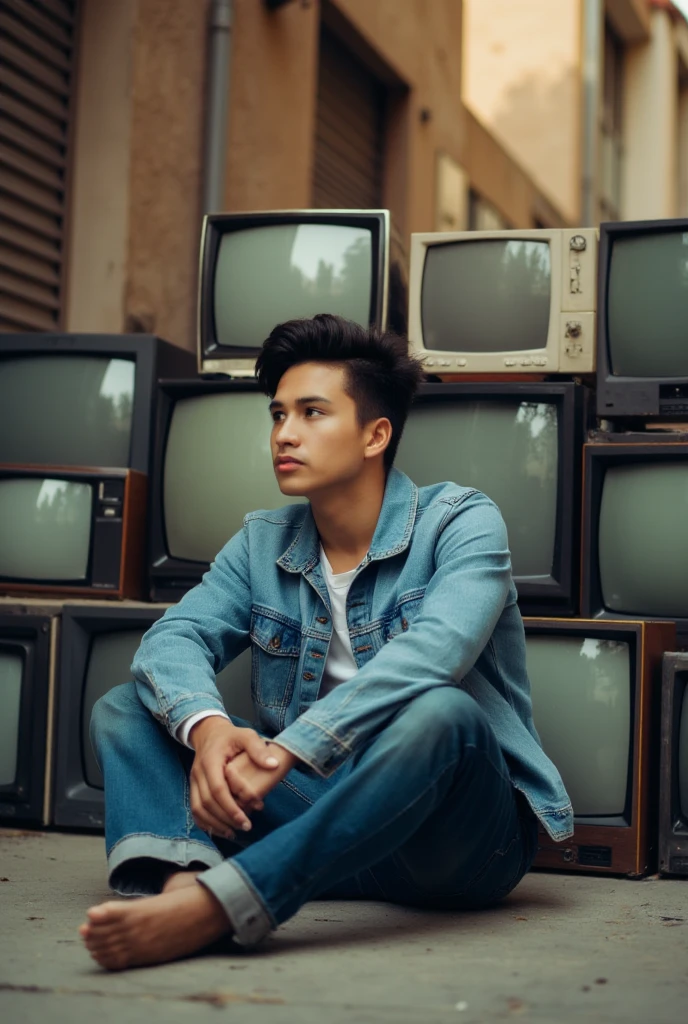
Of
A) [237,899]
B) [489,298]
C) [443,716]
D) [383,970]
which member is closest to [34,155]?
[489,298]

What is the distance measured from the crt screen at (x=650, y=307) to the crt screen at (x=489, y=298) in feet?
0.69

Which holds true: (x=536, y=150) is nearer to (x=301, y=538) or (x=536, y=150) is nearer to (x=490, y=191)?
(x=490, y=191)

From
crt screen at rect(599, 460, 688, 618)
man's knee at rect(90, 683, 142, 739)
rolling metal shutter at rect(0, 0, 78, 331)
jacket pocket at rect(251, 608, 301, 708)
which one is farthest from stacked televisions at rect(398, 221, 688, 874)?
rolling metal shutter at rect(0, 0, 78, 331)

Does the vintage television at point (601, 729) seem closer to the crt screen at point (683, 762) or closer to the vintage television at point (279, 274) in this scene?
the crt screen at point (683, 762)

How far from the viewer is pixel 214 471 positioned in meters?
3.73

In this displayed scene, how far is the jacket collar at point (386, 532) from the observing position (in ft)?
Result: 8.66

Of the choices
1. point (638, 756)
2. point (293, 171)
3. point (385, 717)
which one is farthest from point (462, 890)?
point (293, 171)

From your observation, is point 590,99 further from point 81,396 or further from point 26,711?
point 26,711

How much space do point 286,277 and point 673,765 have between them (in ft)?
5.94

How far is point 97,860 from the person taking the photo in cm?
316

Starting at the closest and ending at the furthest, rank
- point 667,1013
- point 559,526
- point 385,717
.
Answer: point 667,1013 → point 385,717 → point 559,526

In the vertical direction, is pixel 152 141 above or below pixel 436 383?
above

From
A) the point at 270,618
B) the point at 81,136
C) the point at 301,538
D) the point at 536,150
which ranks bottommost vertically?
the point at 270,618

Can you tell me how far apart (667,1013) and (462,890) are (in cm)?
79
